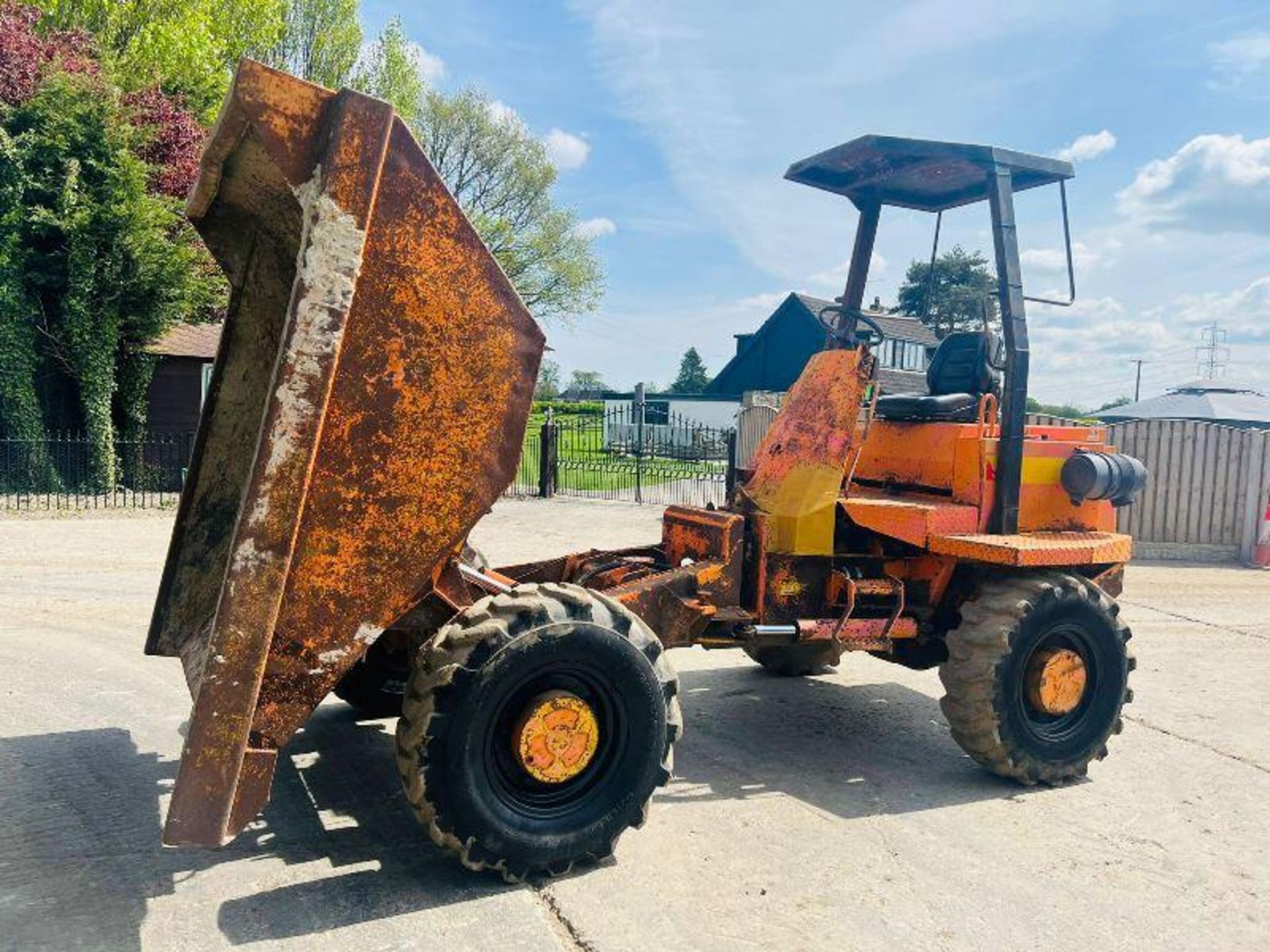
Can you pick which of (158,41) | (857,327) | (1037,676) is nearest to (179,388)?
(158,41)

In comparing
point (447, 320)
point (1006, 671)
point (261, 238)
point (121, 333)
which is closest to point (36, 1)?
point (121, 333)

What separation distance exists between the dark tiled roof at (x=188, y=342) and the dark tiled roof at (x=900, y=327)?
41.5 ft

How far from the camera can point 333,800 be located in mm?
4445

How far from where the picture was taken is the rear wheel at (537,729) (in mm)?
3553

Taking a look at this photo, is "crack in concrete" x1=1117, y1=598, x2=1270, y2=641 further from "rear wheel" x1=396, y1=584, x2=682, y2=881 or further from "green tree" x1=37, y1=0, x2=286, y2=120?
"green tree" x1=37, y1=0, x2=286, y2=120

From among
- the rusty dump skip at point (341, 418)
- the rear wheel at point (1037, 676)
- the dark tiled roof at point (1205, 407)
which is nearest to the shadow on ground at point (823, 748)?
the rear wheel at point (1037, 676)

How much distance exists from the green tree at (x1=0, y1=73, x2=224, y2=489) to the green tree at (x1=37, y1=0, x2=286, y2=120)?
249 cm

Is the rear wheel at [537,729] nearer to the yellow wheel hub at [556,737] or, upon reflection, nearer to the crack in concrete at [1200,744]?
the yellow wheel hub at [556,737]

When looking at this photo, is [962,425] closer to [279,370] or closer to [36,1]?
[279,370]

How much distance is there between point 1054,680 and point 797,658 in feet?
6.79

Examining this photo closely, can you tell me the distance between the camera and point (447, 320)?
143 inches

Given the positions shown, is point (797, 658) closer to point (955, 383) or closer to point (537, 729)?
point (955, 383)

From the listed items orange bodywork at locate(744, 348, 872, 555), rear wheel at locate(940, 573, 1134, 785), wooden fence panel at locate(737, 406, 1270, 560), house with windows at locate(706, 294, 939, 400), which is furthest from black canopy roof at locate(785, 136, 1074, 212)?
house with windows at locate(706, 294, 939, 400)

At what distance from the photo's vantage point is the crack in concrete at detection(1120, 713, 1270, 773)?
5527mm
